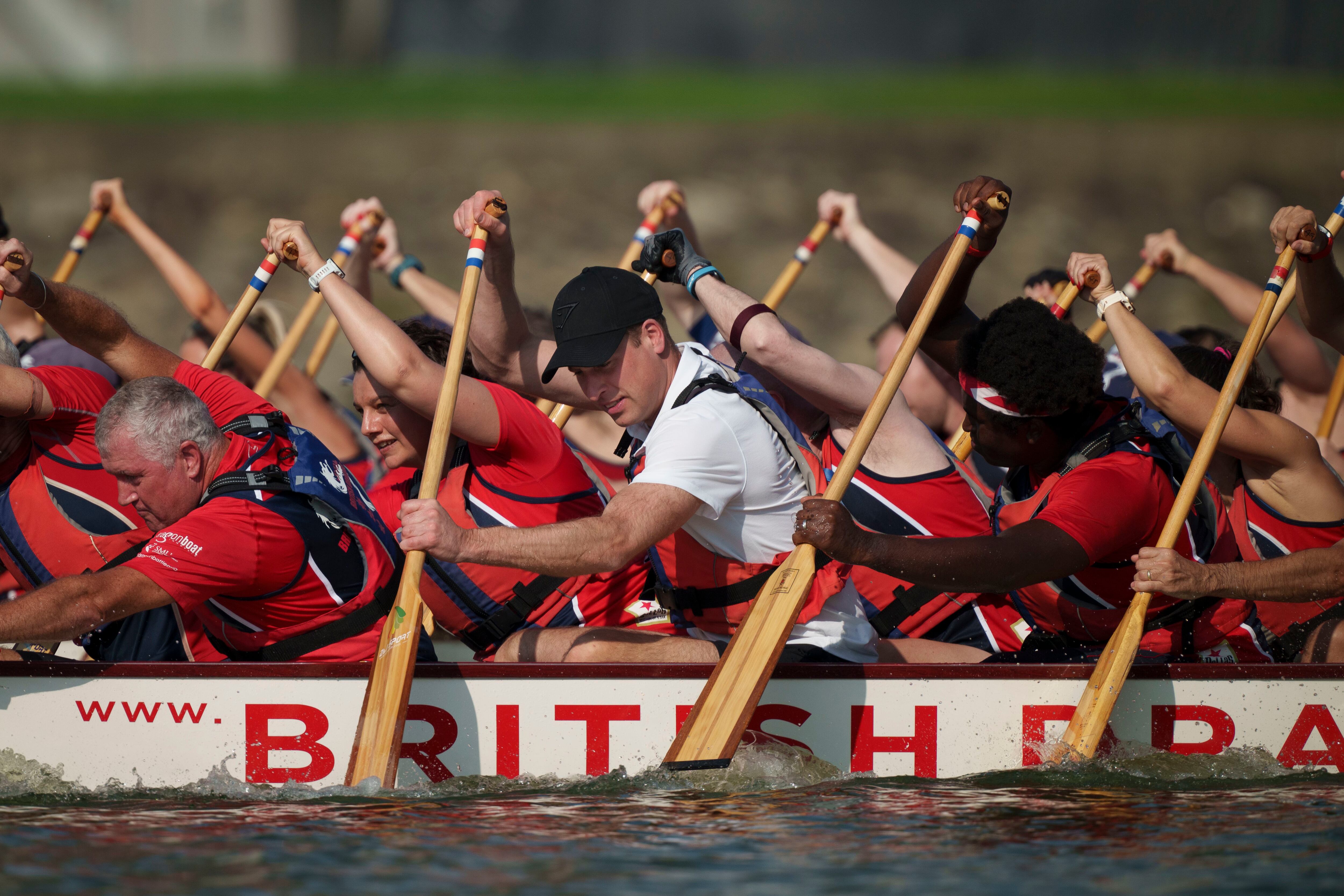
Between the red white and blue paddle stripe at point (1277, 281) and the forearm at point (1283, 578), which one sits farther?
the red white and blue paddle stripe at point (1277, 281)

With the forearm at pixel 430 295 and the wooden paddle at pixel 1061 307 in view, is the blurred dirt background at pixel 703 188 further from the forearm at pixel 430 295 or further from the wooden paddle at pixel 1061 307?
the wooden paddle at pixel 1061 307

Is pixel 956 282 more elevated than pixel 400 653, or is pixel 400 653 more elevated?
pixel 956 282

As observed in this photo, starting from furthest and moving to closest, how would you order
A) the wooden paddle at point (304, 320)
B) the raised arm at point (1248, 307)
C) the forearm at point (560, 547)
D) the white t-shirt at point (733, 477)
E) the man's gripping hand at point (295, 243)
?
the raised arm at point (1248, 307), the wooden paddle at point (304, 320), the man's gripping hand at point (295, 243), the white t-shirt at point (733, 477), the forearm at point (560, 547)

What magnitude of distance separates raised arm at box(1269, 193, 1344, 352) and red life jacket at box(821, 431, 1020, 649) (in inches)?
51.8

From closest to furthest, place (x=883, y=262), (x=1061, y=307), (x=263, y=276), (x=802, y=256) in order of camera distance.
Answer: (x=1061, y=307), (x=263, y=276), (x=883, y=262), (x=802, y=256)

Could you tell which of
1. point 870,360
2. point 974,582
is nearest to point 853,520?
point 974,582

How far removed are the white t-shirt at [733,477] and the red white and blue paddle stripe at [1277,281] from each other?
1.82 metres

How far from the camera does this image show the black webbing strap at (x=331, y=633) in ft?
14.3

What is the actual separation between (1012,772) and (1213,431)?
1.23m

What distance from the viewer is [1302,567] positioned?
4.34 m

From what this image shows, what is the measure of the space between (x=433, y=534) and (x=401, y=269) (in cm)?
354

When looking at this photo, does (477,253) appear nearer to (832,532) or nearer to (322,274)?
(322,274)

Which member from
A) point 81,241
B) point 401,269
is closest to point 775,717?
point 401,269

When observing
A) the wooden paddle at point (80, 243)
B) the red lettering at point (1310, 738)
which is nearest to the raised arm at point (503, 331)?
the red lettering at point (1310, 738)
